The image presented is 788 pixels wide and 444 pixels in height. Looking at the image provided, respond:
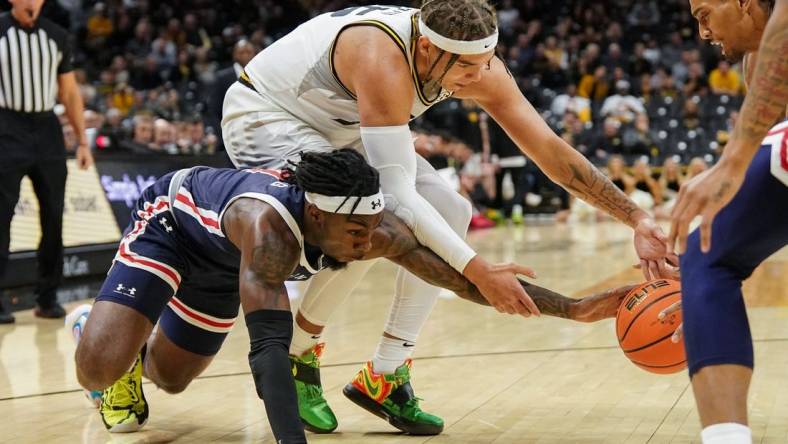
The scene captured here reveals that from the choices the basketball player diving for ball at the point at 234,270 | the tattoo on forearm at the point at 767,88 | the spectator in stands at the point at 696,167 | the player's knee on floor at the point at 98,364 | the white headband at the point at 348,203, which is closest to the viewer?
the tattoo on forearm at the point at 767,88

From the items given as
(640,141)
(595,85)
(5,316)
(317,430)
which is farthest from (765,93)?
(595,85)

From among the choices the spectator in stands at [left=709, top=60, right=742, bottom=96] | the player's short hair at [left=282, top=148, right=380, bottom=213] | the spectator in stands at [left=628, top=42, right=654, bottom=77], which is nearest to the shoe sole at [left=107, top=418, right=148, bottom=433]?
the player's short hair at [left=282, top=148, right=380, bottom=213]

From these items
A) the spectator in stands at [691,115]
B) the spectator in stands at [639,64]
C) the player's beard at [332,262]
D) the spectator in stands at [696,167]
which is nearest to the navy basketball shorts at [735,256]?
the player's beard at [332,262]

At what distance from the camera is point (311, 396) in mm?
3922

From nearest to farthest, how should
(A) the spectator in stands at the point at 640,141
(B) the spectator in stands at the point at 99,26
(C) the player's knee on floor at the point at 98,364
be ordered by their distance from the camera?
(C) the player's knee on floor at the point at 98,364, (A) the spectator in stands at the point at 640,141, (B) the spectator in stands at the point at 99,26

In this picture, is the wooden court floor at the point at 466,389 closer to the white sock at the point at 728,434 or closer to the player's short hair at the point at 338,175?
the player's short hair at the point at 338,175

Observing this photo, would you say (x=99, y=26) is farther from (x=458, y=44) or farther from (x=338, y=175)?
(x=338, y=175)

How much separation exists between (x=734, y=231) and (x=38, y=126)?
5584 millimetres

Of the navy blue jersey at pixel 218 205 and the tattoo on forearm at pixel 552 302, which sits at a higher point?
the navy blue jersey at pixel 218 205

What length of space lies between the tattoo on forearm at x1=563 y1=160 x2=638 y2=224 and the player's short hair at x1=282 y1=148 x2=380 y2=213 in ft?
3.51

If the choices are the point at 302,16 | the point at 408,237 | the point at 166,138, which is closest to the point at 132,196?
the point at 166,138

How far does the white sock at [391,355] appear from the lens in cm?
395

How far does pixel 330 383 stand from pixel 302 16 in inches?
805

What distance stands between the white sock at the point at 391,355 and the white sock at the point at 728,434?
5.65ft
